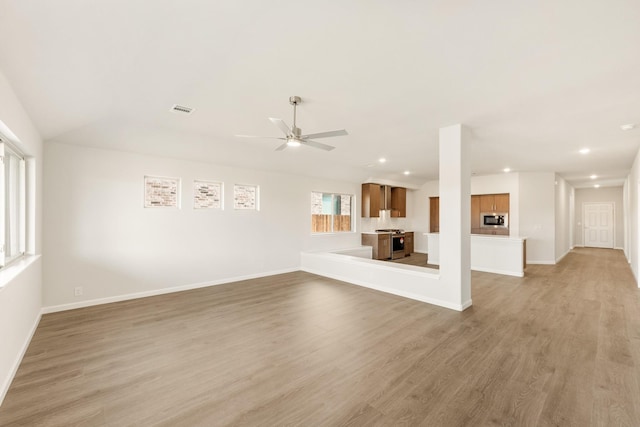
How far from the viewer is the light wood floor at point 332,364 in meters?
2.03

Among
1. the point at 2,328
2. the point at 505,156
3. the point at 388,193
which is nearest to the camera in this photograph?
the point at 2,328

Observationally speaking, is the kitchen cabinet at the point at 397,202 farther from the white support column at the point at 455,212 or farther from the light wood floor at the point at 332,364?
the white support column at the point at 455,212

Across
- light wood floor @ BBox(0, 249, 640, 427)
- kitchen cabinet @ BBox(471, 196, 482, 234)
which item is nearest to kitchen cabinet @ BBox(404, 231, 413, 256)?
kitchen cabinet @ BBox(471, 196, 482, 234)

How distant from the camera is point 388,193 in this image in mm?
9461

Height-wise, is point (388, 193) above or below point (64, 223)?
above

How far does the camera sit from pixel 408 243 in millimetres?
10094

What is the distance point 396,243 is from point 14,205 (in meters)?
8.78

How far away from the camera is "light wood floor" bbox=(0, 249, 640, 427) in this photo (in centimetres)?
203

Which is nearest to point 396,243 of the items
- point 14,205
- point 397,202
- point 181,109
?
point 397,202

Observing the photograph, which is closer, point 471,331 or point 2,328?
point 2,328

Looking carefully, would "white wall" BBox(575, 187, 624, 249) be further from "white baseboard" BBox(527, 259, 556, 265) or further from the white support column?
the white support column

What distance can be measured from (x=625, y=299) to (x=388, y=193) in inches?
233

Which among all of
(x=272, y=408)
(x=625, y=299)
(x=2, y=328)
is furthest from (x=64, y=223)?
(x=625, y=299)

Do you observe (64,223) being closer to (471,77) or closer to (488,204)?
(471,77)
